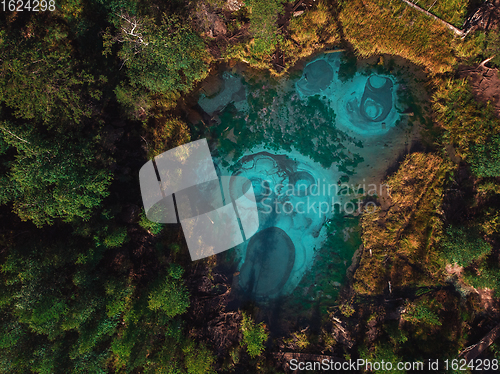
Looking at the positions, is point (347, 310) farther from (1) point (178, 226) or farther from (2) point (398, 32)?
(2) point (398, 32)

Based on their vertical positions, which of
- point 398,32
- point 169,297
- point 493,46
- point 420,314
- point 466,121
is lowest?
point 420,314

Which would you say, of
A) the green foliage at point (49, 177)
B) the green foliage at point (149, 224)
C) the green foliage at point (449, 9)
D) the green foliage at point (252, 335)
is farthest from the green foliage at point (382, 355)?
the green foliage at point (449, 9)

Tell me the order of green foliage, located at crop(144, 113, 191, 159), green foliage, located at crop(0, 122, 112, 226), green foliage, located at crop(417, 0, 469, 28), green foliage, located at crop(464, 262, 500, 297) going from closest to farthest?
green foliage, located at crop(0, 122, 112, 226), green foliage, located at crop(464, 262, 500, 297), green foliage, located at crop(417, 0, 469, 28), green foliage, located at crop(144, 113, 191, 159)

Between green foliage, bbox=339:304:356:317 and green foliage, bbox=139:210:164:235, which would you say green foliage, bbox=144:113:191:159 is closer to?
green foliage, bbox=139:210:164:235

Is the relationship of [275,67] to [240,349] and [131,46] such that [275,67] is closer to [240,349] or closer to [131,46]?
[131,46]

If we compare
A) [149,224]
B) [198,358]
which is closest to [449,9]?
[149,224]

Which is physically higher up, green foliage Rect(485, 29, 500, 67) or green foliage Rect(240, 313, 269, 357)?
green foliage Rect(485, 29, 500, 67)

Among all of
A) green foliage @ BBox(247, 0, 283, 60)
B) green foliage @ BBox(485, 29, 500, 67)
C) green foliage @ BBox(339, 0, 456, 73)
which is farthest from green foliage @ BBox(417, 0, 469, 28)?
green foliage @ BBox(247, 0, 283, 60)
